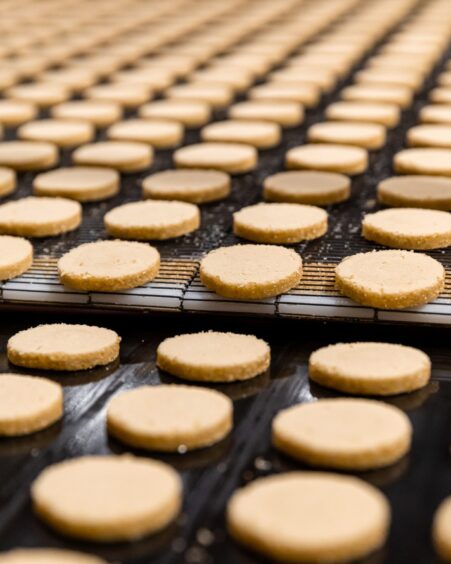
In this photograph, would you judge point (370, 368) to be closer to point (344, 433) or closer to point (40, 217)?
point (344, 433)

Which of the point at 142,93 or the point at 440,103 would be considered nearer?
the point at 440,103

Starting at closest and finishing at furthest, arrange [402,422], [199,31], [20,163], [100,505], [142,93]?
[100,505] → [402,422] → [20,163] → [142,93] → [199,31]

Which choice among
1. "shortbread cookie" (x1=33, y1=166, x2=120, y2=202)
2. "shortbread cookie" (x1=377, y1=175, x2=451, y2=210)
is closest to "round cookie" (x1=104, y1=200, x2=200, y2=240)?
"shortbread cookie" (x1=33, y1=166, x2=120, y2=202)

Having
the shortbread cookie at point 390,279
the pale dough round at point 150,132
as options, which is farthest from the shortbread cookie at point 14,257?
the pale dough round at point 150,132

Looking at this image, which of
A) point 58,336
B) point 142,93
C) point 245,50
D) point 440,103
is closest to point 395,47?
point 245,50

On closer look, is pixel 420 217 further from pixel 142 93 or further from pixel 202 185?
pixel 142 93

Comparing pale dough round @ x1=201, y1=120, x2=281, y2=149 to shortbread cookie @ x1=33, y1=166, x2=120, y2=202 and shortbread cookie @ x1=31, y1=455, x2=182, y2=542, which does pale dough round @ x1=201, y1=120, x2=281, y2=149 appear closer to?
shortbread cookie @ x1=33, y1=166, x2=120, y2=202

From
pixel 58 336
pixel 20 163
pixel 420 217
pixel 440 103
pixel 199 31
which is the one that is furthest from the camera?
pixel 199 31
